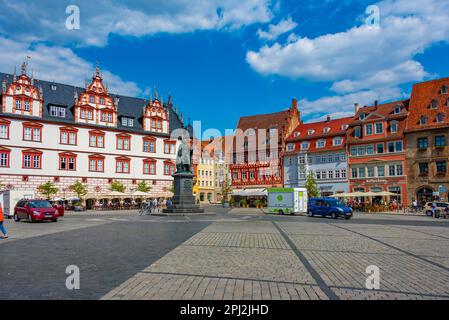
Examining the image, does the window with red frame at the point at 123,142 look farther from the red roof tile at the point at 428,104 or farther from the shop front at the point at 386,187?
the red roof tile at the point at 428,104

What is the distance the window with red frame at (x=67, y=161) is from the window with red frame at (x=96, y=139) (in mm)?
3400

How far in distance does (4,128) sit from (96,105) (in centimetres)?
1324

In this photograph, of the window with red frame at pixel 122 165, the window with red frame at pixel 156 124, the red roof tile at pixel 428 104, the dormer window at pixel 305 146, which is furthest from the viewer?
the window with red frame at pixel 156 124

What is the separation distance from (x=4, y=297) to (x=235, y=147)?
7057 centimetres

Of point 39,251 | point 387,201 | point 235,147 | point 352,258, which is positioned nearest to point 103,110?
point 235,147

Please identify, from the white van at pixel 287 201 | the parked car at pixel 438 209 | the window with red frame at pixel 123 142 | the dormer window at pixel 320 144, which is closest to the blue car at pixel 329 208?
the white van at pixel 287 201

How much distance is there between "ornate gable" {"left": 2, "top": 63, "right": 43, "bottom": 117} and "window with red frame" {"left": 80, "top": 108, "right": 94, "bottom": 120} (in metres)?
5.67

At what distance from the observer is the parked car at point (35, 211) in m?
27.0

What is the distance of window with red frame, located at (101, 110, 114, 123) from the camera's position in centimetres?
5916

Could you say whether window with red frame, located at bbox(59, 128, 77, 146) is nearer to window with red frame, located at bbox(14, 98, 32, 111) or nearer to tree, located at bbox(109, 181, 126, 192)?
window with red frame, located at bbox(14, 98, 32, 111)

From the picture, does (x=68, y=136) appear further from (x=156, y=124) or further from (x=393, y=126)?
(x=393, y=126)

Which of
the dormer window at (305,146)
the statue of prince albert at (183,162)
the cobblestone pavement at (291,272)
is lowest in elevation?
the cobblestone pavement at (291,272)

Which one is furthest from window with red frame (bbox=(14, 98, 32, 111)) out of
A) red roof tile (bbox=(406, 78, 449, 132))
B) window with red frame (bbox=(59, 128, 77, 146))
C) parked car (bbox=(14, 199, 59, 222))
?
red roof tile (bbox=(406, 78, 449, 132))

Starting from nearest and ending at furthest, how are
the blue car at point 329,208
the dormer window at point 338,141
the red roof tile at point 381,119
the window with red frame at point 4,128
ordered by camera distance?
1. the blue car at point 329,208
2. the window with red frame at point 4,128
3. the red roof tile at point 381,119
4. the dormer window at point 338,141
